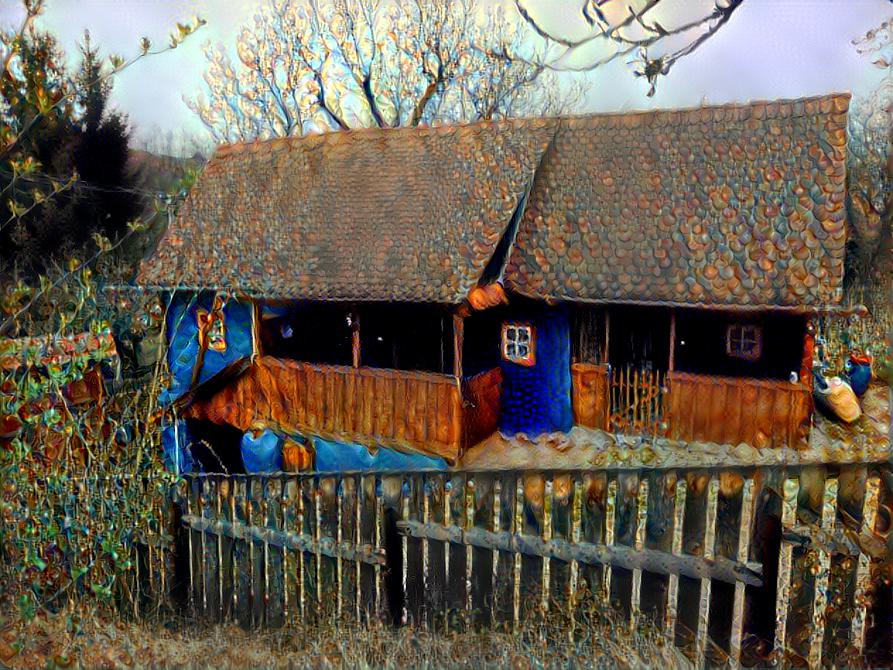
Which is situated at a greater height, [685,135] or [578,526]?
[685,135]

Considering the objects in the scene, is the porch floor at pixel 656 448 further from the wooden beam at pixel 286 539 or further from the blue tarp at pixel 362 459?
the wooden beam at pixel 286 539

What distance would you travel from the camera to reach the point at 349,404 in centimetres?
1204

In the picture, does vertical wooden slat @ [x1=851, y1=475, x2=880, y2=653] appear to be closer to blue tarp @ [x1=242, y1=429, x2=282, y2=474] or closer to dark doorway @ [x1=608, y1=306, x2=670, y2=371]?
dark doorway @ [x1=608, y1=306, x2=670, y2=371]

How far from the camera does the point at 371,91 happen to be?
1090 inches

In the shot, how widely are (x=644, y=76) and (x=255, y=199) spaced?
11.1 meters

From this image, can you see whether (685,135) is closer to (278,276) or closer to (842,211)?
(842,211)

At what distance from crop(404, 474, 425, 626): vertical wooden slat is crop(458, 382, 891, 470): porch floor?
4181 millimetres

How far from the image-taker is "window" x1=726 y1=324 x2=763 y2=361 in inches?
461

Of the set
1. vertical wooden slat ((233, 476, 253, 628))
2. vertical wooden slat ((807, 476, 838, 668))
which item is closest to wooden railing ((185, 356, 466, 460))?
vertical wooden slat ((233, 476, 253, 628))

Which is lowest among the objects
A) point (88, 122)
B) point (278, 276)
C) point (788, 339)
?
point (788, 339)

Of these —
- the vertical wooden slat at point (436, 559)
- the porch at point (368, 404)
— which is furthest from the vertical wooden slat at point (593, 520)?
the porch at point (368, 404)

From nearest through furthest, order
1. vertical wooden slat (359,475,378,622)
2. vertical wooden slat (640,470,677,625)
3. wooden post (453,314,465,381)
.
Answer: vertical wooden slat (640,470,677,625)
vertical wooden slat (359,475,378,622)
wooden post (453,314,465,381)

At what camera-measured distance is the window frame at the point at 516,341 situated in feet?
41.3

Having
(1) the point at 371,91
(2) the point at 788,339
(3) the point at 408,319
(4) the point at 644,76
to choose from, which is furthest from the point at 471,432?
(1) the point at 371,91
